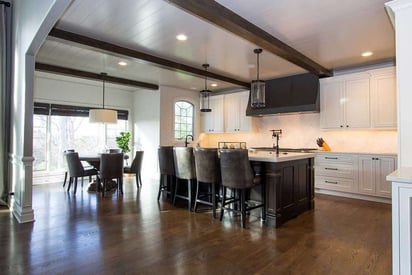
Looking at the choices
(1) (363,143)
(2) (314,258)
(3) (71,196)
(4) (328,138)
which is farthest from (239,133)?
(2) (314,258)

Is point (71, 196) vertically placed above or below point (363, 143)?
below

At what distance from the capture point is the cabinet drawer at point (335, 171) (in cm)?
500

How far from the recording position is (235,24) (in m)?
2.97

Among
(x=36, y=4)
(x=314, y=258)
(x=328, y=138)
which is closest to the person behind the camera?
(x=314, y=258)

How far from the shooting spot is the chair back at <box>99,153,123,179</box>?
198 inches

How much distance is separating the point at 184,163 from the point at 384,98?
3.87m

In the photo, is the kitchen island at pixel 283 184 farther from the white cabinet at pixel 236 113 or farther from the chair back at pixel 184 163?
the white cabinet at pixel 236 113

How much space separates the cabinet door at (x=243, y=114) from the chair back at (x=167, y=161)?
3031 millimetres

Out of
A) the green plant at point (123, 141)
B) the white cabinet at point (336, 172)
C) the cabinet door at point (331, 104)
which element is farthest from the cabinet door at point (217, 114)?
the white cabinet at point (336, 172)

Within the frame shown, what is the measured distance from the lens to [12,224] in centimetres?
341

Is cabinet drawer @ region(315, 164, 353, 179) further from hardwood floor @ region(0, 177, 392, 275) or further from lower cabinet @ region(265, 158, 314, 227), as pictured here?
lower cabinet @ region(265, 158, 314, 227)

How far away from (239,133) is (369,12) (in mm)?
4769

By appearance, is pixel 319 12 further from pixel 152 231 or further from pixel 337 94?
pixel 152 231

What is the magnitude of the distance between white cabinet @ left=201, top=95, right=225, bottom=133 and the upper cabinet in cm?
287
